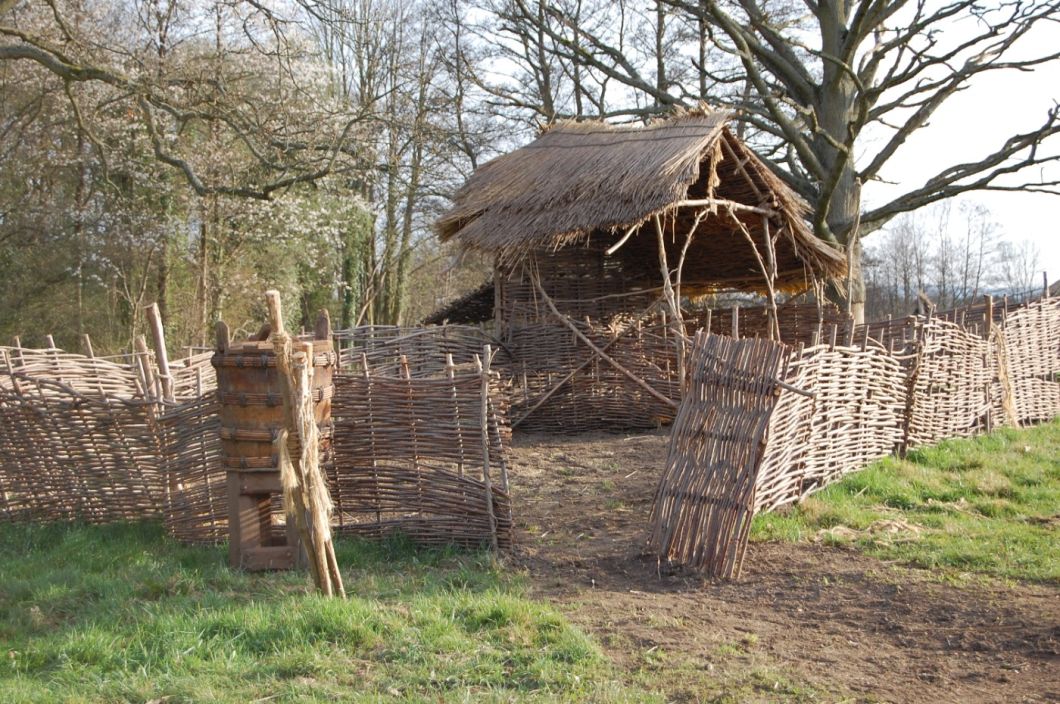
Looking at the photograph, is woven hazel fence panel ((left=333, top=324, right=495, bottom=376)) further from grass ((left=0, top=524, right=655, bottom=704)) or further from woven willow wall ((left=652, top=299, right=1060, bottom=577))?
grass ((left=0, top=524, right=655, bottom=704))

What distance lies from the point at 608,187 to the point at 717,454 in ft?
19.1

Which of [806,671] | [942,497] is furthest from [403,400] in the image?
[942,497]

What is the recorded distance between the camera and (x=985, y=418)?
32.1ft

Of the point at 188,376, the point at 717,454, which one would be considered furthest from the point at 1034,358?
the point at 188,376

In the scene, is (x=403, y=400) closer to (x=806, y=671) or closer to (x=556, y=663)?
(x=556, y=663)

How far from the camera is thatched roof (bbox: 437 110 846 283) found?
10.4 metres

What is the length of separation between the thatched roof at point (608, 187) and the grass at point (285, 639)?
5.88m

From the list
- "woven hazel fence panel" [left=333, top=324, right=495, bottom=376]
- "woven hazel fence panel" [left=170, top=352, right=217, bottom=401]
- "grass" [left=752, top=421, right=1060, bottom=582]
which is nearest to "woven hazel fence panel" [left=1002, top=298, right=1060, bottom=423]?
"grass" [left=752, top=421, right=1060, bottom=582]

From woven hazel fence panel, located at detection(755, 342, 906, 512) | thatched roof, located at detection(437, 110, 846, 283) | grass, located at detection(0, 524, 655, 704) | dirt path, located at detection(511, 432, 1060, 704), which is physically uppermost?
thatched roof, located at detection(437, 110, 846, 283)

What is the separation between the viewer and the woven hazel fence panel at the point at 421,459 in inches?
226

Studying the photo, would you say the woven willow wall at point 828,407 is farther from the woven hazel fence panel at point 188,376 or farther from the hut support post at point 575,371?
the woven hazel fence panel at point 188,376

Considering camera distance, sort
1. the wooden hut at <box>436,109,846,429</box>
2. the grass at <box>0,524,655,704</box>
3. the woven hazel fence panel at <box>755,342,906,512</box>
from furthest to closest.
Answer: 1. the wooden hut at <box>436,109,846,429</box>
2. the woven hazel fence panel at <box>755,342,906,512</box>
3. the grass at <box>0,524,655,704</box>

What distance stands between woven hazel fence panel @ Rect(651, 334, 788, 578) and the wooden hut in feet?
14.6

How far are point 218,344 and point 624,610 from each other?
9.24 ft
